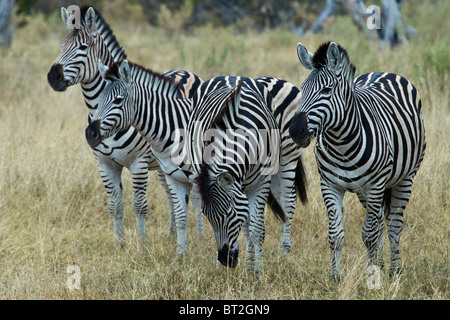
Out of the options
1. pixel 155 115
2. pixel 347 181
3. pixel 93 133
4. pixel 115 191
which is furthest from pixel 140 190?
pixel 347 181

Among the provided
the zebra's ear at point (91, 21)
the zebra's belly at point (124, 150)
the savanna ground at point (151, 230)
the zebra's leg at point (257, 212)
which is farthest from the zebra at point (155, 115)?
the zebra's ear at point (91, 21)

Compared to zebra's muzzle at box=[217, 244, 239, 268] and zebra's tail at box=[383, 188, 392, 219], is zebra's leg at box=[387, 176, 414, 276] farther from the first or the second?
zebra's muzzle at box=[217, 244, 239, 268]

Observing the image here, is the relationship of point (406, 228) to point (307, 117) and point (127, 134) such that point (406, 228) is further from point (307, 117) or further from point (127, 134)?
point (127, 134)

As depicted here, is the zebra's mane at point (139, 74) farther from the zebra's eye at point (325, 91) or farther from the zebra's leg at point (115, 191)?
the zebra's eye at point (325, 91)

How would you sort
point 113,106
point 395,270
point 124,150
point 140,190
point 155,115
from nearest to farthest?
1. point 395,270
2. point 113,106
3. point 155,115
4. point 124,150
5. point 140,190

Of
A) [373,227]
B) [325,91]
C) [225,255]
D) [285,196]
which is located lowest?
[225,255]

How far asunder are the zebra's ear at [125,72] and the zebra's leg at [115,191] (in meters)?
1.09

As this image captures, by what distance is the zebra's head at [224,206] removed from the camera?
3.57m

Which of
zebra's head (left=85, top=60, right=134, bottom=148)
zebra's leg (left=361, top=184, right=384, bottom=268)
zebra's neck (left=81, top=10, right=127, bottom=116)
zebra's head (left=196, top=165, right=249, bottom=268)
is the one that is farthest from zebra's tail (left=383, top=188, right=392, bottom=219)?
zebra's neck (left=81, top=10, right=127, bottom=116)

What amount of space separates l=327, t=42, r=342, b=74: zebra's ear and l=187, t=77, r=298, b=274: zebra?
2.33 ft

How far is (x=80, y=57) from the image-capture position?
505 centimetres

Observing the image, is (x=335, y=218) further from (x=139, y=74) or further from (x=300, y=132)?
(x=139, y=74)

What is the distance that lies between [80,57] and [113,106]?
96 cm
